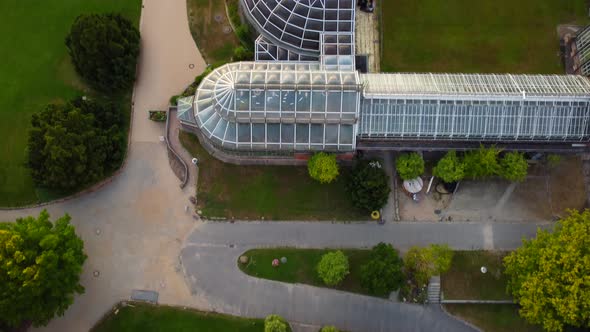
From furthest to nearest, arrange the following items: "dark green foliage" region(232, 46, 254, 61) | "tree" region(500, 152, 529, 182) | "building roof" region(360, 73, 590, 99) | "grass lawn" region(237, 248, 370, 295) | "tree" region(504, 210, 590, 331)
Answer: "dark green foliage" region(232, 46, 254, 61), "grass lawn" region(237, 248, 370, 295), "building roof" region(360, 73, 590, 99), "tree" region(500, 152, 529, 182), "tree" region(504, 210, 590, 331)

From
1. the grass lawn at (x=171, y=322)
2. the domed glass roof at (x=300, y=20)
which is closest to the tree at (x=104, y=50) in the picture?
the domed glass roof at (x=300, y=20)

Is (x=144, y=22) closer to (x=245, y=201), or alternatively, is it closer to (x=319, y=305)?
(x=245, y=201)

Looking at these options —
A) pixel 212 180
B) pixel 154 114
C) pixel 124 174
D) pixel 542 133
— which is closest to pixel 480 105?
pixel 542 133

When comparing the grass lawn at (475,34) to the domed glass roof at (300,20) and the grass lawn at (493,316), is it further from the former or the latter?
the grass lawn at (493,316)

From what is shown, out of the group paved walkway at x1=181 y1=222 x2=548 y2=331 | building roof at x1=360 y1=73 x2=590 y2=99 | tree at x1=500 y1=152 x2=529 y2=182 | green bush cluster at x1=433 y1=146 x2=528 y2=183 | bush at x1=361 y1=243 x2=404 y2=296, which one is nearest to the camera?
bush at x1=361 y1=243 x2=404 y2=296

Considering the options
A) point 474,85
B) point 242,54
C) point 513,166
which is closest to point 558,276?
point 513,166

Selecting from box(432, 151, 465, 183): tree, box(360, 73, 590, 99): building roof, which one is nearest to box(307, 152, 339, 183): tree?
box(360, 73, 590, 99): building roof

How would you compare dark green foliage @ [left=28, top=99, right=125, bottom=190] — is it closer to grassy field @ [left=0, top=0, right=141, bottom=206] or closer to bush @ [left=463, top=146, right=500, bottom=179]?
grassy field @ [left=0, top=0, right=141, bottom=206]

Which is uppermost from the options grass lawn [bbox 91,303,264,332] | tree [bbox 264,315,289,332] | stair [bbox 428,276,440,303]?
stair [bbox 428,276,440,303]
